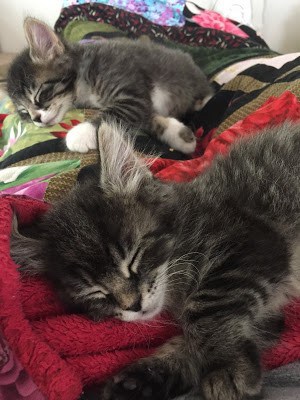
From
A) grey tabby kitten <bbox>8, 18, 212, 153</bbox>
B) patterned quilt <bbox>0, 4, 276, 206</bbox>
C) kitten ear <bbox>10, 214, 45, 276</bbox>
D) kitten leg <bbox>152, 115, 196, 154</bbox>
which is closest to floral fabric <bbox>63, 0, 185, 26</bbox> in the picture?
patterned quilt <bbox>0, 4, 276, 206</bbox>

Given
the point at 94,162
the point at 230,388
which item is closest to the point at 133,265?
the point at 230,388

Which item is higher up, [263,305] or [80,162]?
[263,305]

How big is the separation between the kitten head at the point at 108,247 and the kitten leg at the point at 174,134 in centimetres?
78

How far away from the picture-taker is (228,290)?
3.03 ft

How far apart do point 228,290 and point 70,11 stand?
270 centimetres

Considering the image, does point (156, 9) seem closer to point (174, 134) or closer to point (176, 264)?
point (174, 134)

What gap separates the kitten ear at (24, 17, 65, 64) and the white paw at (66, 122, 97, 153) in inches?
26.3

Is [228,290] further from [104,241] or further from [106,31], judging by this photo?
[106,31]

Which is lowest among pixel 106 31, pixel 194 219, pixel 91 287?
pixel 106 31

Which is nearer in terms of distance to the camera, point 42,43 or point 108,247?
point 108,247

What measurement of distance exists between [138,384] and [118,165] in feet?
1.68

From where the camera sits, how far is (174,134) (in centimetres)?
183

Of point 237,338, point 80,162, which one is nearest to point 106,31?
point 80,162

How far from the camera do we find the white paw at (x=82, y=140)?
5.25 ft
